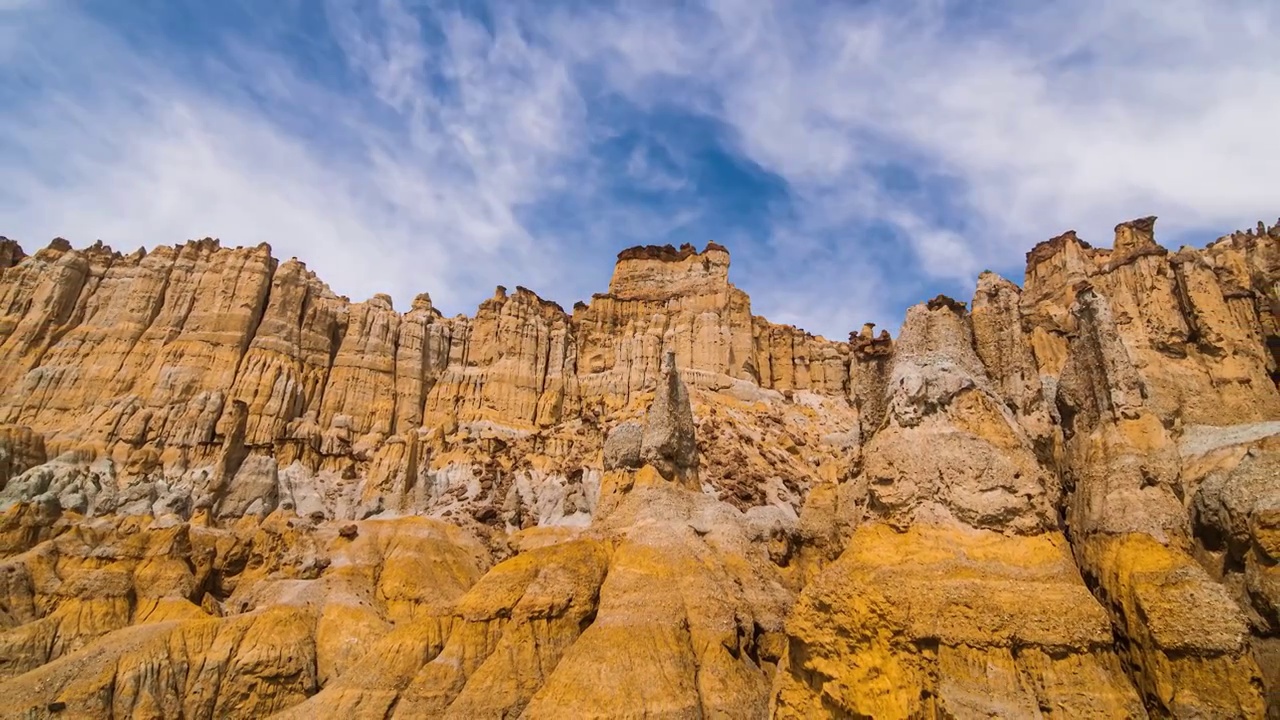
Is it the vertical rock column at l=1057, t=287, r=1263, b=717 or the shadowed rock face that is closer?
the vertical rock column at l=1057, t=287, r=1263, b=717

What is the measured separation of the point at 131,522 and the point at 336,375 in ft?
68.6

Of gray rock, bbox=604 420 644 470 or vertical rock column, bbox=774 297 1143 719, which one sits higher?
gray rock, bbox=604 420 644 470

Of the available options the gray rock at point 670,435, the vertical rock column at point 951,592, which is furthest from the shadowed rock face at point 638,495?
the gray rock at point 670,435

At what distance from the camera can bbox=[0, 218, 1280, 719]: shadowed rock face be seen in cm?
1620

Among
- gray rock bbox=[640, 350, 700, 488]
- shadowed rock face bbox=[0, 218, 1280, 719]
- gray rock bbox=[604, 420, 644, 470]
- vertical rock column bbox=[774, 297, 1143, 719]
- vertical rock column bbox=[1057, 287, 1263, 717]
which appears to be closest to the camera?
vertical rock column bbox=[774, 297, 1143, 719]

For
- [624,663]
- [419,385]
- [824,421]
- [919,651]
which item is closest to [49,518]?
[419,385]

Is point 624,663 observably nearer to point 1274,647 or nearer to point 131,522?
point 1274,647

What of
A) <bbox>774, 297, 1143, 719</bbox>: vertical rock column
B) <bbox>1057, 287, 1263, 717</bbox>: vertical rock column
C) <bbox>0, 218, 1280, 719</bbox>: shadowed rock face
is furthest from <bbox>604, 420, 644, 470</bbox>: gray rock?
<bbox>1057, 287, 1263, 717</bbox>: vertical rock column

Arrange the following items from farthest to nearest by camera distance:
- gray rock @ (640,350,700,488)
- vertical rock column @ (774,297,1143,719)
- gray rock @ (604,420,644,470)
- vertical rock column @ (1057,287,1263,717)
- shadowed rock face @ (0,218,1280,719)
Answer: gray rock @ (604,420,644,470) → gray rock @ (640,350,700,488) → shadowed rock face @ (0,218,1280,719) → vertical rock column @ (1057,287,1263,717) → vertical rock column @ (774,297,1143,719)

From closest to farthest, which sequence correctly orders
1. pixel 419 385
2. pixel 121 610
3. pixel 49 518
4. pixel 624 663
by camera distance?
1. pixel 624 663
2. pixel 121 610
3. pixel 49 518
4. pixel 419 385

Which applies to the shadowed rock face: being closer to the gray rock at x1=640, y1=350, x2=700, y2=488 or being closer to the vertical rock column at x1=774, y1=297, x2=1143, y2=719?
the vertical rock column at x1=774, y1=297, x2=1143, y2=719

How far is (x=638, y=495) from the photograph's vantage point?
121 feet

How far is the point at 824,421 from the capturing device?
212 ft

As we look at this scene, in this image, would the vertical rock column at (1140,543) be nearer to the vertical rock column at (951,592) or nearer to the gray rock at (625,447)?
the vertical rock column at (951,592)
